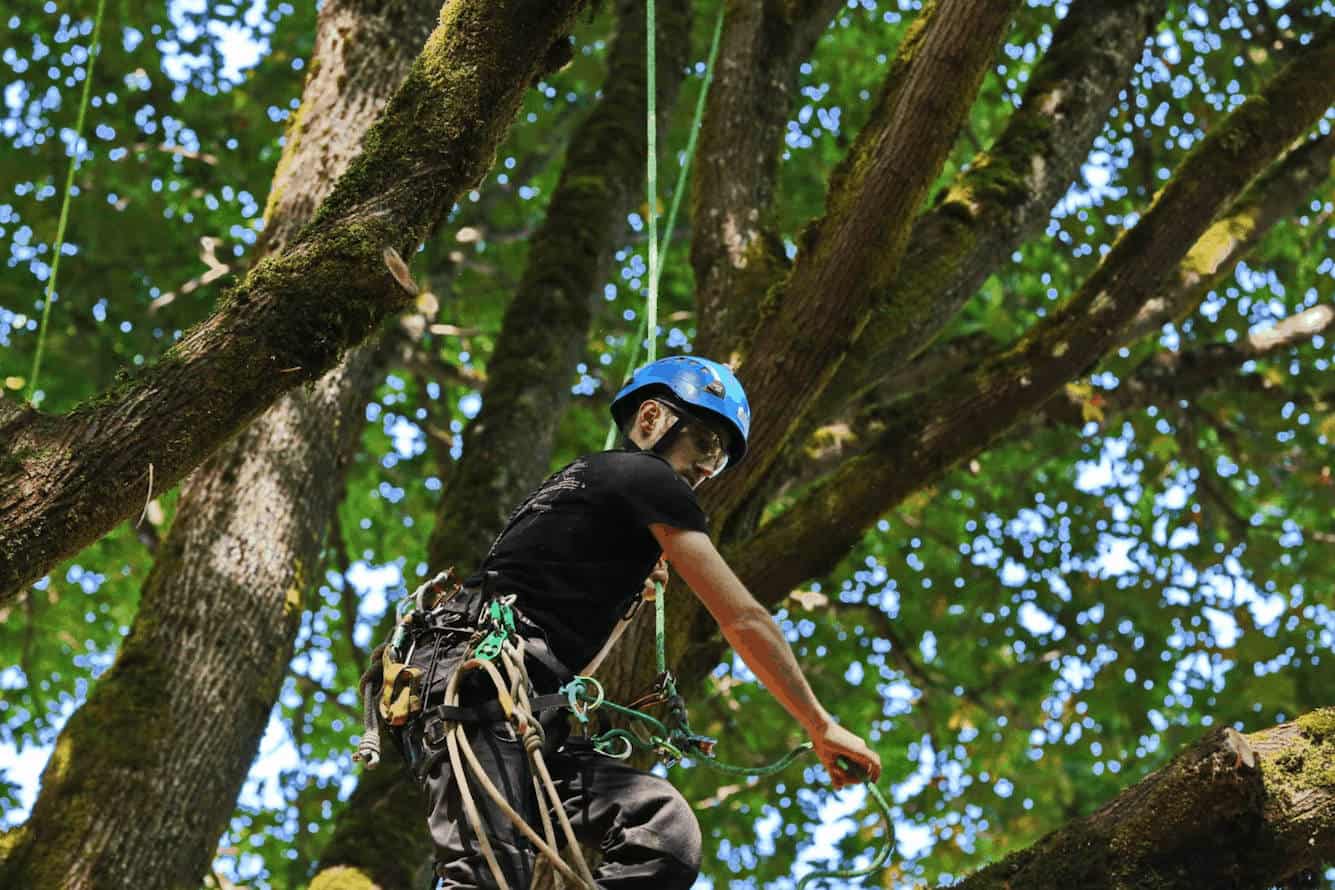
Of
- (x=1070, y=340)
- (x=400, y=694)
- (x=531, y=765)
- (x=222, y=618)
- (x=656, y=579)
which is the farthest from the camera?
(x=1070, y=340)

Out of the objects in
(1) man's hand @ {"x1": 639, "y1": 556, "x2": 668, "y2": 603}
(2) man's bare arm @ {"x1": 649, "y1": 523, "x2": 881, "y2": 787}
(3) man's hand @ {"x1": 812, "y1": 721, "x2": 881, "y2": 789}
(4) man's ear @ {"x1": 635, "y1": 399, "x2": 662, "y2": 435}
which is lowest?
(3) man's hand @ {"x1": 812, "y1": 721, "x2": 881, "y2": 789}

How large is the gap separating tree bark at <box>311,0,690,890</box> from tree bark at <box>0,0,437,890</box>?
56 cm

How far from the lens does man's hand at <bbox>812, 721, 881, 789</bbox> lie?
124 inches

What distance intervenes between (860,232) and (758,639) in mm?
1910

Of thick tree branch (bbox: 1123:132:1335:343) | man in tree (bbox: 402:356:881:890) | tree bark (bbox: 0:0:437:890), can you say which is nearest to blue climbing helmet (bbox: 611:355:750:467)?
man in tree (bbox: 402:356:881:890)

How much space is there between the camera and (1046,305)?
10398 mm

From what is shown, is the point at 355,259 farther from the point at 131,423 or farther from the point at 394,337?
the point at 394,337

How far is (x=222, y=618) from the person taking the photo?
528 centimetres

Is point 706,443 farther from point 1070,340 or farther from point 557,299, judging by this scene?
point 557,299

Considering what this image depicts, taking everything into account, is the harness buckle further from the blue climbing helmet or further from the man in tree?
the blue climbing helmet

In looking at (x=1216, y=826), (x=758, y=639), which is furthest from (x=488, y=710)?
(x=1216, y=826)

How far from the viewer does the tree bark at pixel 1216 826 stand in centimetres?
311

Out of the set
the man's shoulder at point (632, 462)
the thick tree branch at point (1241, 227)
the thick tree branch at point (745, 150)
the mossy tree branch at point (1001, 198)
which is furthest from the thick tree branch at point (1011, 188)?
the man's shoulder at point (632, 462)

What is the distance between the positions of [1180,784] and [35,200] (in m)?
8.35
